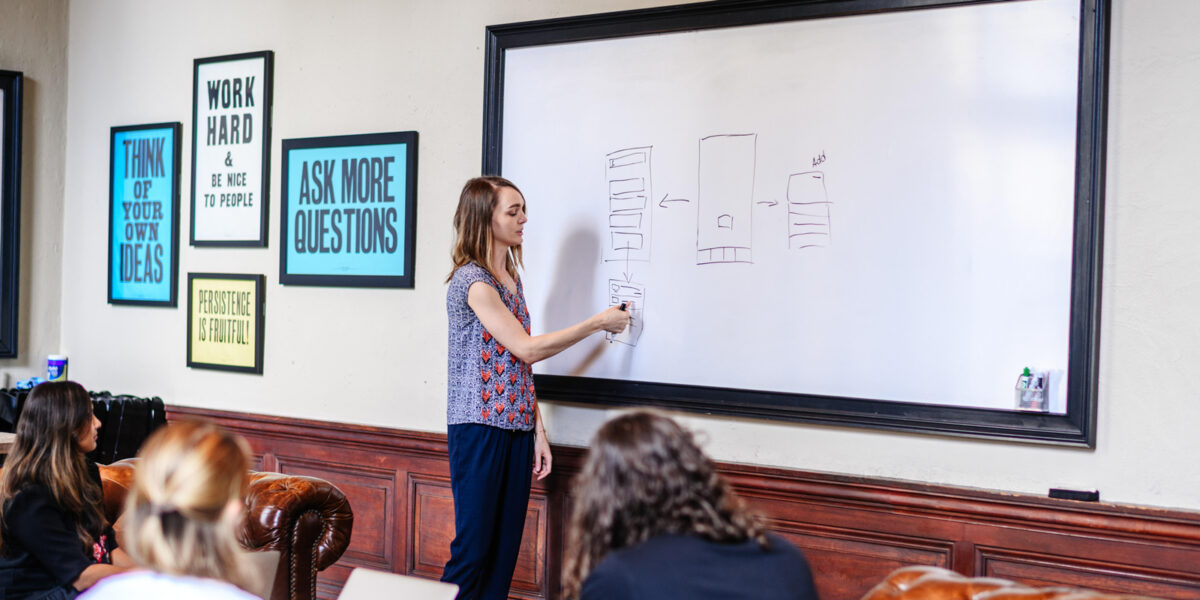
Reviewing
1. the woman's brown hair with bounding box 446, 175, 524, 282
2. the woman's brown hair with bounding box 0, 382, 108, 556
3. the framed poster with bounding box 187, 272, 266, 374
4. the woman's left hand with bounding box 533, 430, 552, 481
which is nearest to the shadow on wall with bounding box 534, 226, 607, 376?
the woman's left hand with bounding box 533, 430, 552, 481

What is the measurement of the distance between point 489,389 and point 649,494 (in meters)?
1.67

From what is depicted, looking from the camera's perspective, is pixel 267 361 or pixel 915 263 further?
pixel 267 361

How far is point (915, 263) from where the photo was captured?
304cm

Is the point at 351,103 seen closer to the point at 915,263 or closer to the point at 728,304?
the point at 728,304

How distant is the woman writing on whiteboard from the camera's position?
3182mm

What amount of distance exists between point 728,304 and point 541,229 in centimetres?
80

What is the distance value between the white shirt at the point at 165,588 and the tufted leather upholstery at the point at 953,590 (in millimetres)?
1268

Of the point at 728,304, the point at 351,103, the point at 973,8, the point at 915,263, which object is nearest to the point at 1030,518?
the point at 915,263

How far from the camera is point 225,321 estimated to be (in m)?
4.47

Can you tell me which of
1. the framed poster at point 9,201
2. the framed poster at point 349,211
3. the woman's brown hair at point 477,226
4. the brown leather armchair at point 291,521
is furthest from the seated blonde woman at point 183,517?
the framed poster at point 9,201

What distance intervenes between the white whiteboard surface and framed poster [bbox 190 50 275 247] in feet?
4.30

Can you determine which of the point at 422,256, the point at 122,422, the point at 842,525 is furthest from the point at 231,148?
the point at 842,525

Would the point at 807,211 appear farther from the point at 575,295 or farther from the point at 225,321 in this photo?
the point at 225,321

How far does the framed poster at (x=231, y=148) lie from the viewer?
14.3ft
